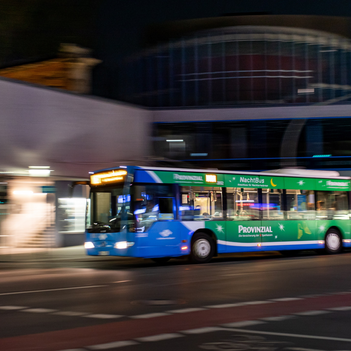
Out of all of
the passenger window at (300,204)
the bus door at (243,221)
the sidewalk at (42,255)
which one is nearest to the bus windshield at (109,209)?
the bus door at (243,221)

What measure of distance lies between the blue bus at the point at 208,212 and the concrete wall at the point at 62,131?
822 cm

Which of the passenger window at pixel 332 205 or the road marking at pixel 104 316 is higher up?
the passenger window at pixel 332 205

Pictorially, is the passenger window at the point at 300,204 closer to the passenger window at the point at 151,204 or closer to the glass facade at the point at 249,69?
the passenger window at the point at 151,204

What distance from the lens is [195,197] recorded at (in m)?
17.0

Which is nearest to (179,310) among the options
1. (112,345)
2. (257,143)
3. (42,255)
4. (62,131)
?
(112,345)

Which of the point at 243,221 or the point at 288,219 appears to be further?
the point at 288,219

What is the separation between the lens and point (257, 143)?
32812 mm

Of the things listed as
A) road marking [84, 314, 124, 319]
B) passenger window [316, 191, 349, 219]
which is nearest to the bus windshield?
road marking [84, 314, 124, 319]

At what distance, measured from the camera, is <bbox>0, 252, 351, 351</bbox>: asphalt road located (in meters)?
6.12

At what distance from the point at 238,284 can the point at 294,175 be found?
9.53 meters

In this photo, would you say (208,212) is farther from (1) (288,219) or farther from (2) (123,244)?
(1) (288,219)

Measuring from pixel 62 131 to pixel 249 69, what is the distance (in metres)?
13.3

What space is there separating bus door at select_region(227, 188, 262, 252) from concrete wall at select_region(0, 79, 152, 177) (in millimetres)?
9836

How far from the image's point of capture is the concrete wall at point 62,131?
2355cm
